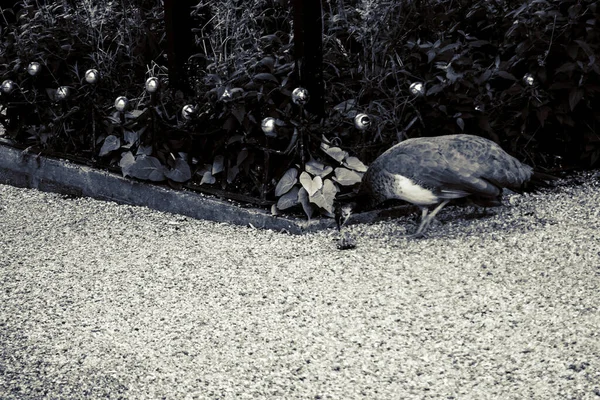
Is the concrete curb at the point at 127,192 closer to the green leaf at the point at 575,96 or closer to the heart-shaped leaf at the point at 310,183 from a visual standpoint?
the heart-shaped leaf at the point at 310,183

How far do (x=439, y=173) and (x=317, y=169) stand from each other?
711 millimetres

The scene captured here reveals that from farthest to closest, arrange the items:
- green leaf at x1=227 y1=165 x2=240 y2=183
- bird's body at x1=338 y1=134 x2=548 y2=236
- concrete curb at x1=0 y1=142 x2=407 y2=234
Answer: green leaf at x1=227 y1=165 x2=240 y2=183
concrete curb at x1=0 y1=142 x2=407 y2=234
bird's body at x1=338 y1=134 x2=548 y2=236

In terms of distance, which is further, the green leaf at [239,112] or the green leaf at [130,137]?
the green leaf at [130,137]

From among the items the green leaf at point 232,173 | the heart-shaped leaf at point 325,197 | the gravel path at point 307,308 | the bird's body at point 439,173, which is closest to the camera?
the gravel path at point 307,308

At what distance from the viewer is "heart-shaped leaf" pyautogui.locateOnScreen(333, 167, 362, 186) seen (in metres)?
3.91

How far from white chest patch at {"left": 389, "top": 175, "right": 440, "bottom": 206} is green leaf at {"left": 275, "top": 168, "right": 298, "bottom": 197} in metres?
0.59

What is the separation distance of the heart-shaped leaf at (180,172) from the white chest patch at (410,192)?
1265mm

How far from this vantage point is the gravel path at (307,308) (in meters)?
2.58

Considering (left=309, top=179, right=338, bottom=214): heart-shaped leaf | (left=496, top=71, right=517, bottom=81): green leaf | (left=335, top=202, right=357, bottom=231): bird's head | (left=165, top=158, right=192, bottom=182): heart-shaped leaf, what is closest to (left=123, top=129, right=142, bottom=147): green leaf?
(left=165, top=158, right=192, bottom=182): heart-shaped leaf

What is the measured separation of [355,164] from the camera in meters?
3.99

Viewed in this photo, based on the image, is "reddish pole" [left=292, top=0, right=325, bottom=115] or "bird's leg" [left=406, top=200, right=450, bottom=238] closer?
"bird's leg" [left=406, top=200, right=450, bottom=238]

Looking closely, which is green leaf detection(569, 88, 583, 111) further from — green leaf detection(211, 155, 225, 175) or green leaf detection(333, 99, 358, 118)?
green leaf detection(211, 155, 225, 175)

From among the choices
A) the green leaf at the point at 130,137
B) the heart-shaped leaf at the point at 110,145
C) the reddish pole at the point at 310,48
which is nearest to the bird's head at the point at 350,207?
the reddish pole at the point at 310,48

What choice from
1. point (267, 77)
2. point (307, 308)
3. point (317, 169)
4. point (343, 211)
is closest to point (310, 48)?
point (267, 77)
